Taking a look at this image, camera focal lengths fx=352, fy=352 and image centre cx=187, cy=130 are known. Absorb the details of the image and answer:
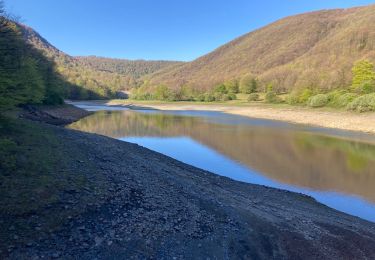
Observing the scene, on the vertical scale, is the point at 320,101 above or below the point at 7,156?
below

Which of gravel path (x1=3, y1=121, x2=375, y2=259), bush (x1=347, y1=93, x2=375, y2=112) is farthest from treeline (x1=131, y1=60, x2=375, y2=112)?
gravel path (x1=3, y1=121, x2=375, y2=259)

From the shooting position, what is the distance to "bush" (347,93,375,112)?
52625 millimetres

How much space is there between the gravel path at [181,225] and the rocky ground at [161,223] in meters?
0.03

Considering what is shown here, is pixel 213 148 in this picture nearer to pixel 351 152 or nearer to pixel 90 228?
pixel 351 152

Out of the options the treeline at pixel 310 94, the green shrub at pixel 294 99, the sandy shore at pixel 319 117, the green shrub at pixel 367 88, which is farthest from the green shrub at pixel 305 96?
the green shrub at pixel 367 88

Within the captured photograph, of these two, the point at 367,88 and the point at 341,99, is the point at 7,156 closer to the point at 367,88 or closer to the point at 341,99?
the point at 341,99

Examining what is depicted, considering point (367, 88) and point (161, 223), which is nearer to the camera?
point (161, 223)

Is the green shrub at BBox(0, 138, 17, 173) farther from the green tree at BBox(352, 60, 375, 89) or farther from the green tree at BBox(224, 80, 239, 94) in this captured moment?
the green tree at BBox(224, 80, 239, 94)

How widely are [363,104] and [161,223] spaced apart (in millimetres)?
52191

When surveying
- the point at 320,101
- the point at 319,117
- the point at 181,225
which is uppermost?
the point at 320,101

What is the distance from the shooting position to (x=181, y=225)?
10148mm

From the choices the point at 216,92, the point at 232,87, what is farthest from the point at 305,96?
the point at 232,87

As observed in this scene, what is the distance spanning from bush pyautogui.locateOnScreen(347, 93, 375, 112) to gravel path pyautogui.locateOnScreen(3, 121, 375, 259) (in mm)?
43504

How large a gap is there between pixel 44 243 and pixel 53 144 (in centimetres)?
1001
